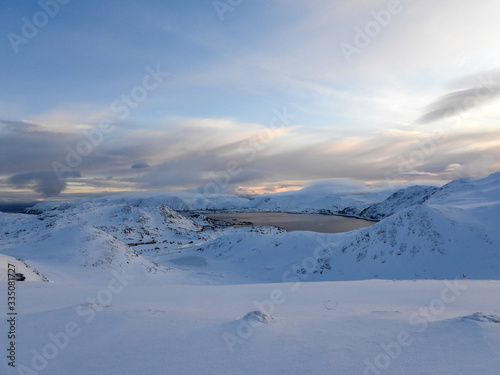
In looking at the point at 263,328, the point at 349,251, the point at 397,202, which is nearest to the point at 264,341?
the point at 263,328

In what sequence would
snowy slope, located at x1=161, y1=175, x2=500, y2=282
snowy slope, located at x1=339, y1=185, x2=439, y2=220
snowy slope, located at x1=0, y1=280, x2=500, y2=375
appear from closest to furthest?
snowy slope, located at x1=0, y1=280, x2=500, y2=375, snowy slope, located at x1=161, y1=175, x2=500, y2=282, snowy slope, located at x1=339, y1=185, x2=439, y2=220

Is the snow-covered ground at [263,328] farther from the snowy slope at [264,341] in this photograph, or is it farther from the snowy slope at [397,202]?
the snowy slope at [397,202]

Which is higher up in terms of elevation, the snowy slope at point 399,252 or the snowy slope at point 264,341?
the snowy slope at point 264,341

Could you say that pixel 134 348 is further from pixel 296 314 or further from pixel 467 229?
pixel 467 229

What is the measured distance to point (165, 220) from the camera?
320 feet

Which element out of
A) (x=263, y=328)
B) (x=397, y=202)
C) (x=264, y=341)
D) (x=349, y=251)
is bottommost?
(x=397, y=202)

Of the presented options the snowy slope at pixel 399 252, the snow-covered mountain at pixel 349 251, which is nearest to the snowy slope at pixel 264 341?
the snowy slope at pixel 399 252

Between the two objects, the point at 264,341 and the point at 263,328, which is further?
the point at 263,328

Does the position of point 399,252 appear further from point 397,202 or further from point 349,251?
point 397,202

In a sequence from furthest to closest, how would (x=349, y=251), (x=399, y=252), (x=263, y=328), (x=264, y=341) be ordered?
(x=349, y=251), (x=399, y=252), (x=263, y=328), (x=264, y=341)

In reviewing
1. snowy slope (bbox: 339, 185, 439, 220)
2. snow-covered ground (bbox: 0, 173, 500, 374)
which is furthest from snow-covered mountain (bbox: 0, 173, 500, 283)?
snowy slope (bbox: 339, 185, 439, 220)

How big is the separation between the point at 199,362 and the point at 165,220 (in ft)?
322

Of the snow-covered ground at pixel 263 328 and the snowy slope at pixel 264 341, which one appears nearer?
the snowy slope at pixel 264 341

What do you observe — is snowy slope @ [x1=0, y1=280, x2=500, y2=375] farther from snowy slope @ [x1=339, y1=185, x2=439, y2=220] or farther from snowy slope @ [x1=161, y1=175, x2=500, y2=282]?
snowy slope @ [x1=339, y1=185, x2=439, y2=220]
